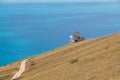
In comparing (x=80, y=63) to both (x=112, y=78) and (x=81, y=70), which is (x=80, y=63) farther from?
(x=112, y=78)

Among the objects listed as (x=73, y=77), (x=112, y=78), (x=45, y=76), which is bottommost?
(x=112, y=78)

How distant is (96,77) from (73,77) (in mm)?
4147

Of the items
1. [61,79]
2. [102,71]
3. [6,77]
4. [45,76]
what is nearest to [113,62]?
[102,71]

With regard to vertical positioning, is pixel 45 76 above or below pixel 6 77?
below

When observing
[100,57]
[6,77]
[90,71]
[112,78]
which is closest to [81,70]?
[90,71]

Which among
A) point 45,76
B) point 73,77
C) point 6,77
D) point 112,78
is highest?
point 6,77

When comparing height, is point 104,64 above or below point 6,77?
below

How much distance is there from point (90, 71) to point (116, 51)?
27.8ft

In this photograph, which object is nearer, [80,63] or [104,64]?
[104,64]

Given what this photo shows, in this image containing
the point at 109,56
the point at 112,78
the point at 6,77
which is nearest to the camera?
the point at 112,78

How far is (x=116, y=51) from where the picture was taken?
138ft

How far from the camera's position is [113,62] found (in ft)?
118

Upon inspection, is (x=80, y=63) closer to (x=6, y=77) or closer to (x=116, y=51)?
(x=116, y=51)

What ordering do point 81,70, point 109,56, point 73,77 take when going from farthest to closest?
1. point 109,56
2. point 81,70
3. point 73,77
